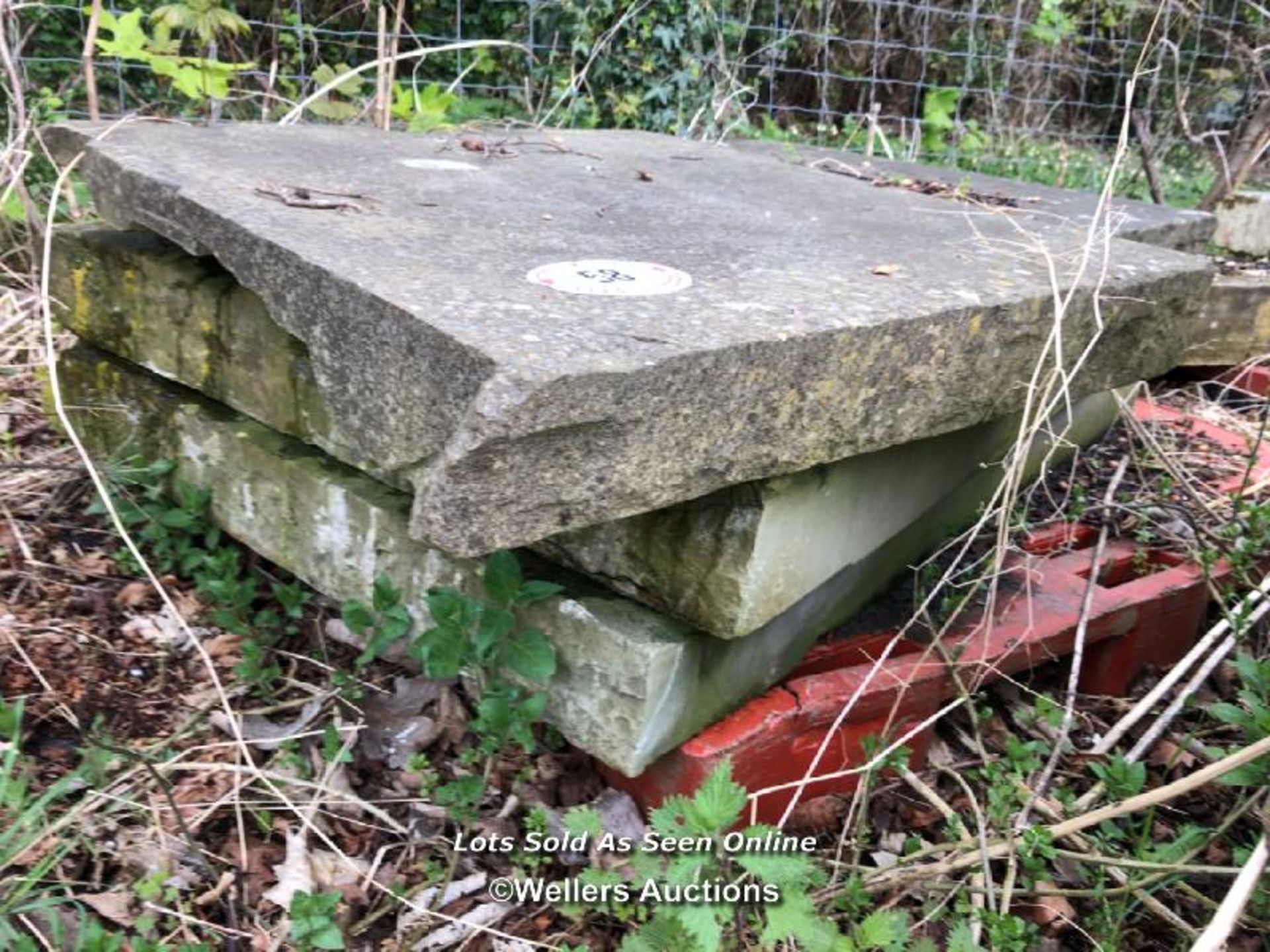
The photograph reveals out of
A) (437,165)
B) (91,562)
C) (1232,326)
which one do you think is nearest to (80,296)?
(91,562)

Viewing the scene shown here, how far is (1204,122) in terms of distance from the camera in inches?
304

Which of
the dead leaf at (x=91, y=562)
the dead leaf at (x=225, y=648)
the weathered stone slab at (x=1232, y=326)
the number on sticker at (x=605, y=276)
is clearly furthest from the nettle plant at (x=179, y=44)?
the weathered stone slab at (x=1232, y=326)

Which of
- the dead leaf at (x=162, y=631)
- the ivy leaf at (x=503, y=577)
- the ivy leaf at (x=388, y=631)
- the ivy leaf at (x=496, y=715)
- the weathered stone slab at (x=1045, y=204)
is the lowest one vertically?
the dead leaf at (x=162, y=631)

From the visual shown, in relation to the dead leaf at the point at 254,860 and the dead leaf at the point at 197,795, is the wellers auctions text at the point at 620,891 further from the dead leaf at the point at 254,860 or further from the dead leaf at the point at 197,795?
the dead leaf at the point at 197,795

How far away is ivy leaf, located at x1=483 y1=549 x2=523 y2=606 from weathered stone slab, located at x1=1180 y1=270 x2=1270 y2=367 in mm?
2423

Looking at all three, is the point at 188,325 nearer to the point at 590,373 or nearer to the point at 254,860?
the point at 254,860

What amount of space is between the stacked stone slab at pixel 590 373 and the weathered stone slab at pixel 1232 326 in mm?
1229

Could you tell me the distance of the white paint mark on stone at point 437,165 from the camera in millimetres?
2299

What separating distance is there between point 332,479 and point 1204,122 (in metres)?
7.76

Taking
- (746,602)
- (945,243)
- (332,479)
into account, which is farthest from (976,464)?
(332,479)

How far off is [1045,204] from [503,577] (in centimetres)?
178

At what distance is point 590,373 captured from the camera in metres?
1.19

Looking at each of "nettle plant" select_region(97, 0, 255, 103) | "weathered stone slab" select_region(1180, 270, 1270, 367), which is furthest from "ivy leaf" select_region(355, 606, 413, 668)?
"weathered stone slab" select_region(1180, 270, 1270, 367)

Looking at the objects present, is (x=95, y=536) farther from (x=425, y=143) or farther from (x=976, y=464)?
(x=976, y=464)
